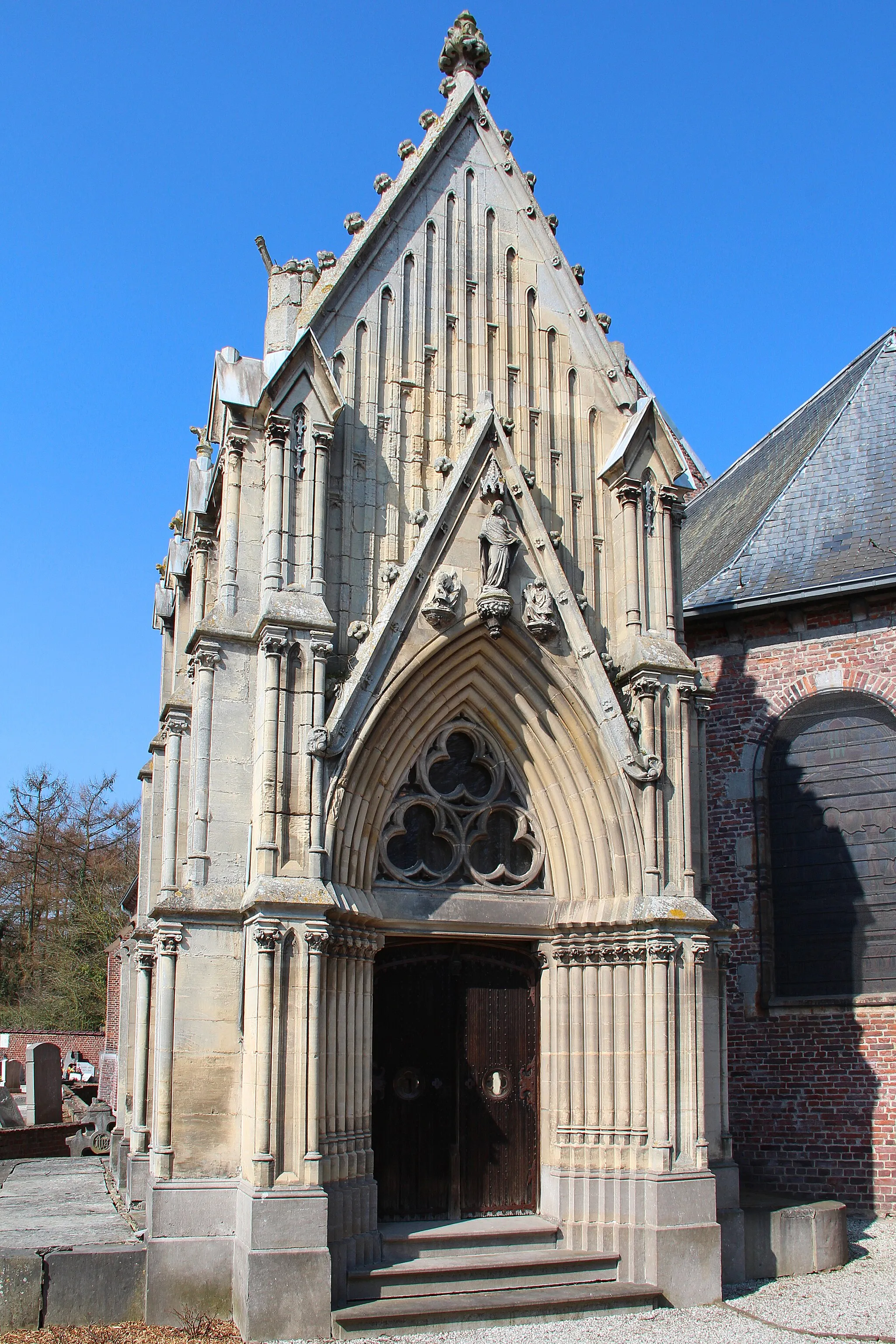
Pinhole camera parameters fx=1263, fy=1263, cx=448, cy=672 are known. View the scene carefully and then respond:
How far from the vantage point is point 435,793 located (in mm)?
10961

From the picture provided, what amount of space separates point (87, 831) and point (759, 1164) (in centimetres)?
3259

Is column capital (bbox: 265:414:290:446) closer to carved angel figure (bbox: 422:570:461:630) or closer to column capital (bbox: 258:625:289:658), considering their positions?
column capital (bbox: 258:625:289:658)

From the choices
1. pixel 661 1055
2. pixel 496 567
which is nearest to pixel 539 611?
pixel 496 567

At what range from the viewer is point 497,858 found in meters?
11.3

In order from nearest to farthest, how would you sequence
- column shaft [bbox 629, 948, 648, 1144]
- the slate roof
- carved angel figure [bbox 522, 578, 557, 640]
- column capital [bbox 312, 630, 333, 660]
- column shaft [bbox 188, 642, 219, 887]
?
column shaft [bbox 188, 642, 219, 887], column capital [bbox 312, 630, 333, 660], column shaft [bbox 629, 948, 648, 1144], carved angel figure [bbox 522, 578, 557, 640], the slate roof

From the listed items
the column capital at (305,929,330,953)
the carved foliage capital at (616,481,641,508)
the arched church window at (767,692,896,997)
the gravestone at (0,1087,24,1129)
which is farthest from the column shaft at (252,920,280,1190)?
the gravestone at (0,1087,24,1129)

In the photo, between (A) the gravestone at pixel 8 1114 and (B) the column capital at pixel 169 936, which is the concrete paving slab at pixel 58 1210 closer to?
(B) the column capital at pixel 169 936

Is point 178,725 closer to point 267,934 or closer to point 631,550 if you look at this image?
point 267,934

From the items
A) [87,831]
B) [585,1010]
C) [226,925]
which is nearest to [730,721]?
[585,1010]

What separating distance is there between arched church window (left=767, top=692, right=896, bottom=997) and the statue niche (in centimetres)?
623

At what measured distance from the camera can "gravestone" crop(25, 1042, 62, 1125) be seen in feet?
70.5

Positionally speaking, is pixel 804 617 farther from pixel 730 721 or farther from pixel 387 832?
pixel 387 832

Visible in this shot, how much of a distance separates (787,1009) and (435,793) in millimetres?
6445

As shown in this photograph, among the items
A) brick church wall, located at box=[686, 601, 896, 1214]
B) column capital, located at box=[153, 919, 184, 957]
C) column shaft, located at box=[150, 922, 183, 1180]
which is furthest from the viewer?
brick church wall, located at box=[686, 601, 896, 1214]
